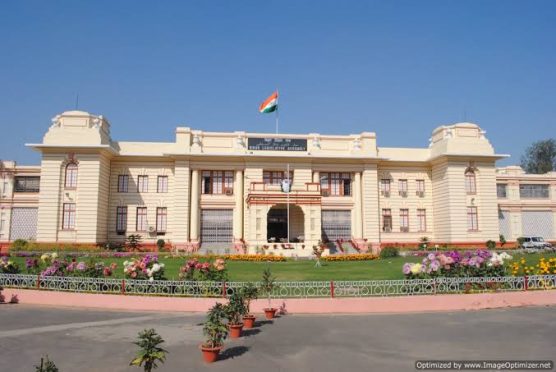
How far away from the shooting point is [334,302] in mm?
12336

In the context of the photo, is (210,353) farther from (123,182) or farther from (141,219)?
(123,182)

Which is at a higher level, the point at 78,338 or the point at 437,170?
the point at 437,170

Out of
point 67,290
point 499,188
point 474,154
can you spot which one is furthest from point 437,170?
point 67,290

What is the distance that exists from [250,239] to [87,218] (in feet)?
38.9

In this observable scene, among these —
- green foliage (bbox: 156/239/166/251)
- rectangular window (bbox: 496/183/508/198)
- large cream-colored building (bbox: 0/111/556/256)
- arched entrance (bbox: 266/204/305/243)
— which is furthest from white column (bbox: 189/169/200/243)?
rectangular window (bbox: 496/183/508/198)

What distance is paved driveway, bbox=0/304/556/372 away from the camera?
7371 millimetres

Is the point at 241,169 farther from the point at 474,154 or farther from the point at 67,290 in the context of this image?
the point at 67,290

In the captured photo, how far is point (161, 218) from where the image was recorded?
36438 millimetres

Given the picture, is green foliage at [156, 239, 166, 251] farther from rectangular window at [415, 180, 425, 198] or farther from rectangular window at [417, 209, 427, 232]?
rectangular window at [415, 180, 425, 198]

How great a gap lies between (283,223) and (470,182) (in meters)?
15.5

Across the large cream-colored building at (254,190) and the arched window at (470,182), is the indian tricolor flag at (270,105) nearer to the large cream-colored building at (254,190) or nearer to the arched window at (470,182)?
the large cream-colored building at (254,190)

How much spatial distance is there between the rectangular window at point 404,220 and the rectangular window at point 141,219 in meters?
21.1

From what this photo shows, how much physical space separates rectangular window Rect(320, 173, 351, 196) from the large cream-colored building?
3.2 inches

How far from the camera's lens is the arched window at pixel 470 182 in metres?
36.6
